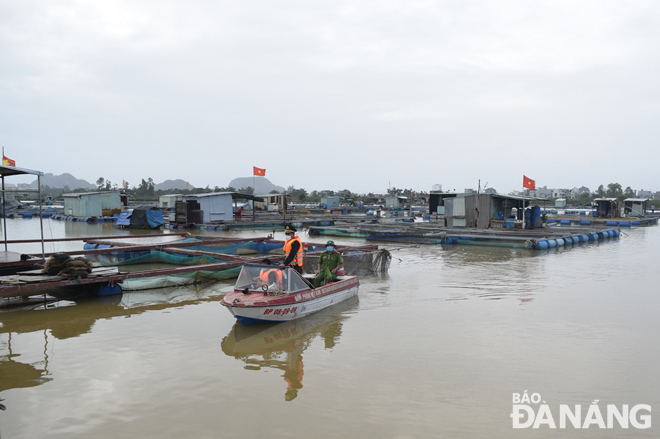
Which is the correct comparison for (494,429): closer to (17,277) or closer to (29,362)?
(29,362)

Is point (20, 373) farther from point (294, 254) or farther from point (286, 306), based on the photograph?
point (294, 254)

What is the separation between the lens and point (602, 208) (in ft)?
176

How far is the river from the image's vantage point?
19.9 feet

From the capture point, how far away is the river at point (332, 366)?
19.9 feet

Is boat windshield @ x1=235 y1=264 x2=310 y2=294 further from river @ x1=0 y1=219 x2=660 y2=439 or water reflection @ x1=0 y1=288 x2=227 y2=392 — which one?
water reflection @ x1=0 y1=288 x2=227 y2=392

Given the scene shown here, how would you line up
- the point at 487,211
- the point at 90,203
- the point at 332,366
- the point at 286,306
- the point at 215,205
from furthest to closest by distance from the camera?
the point at 90,203
the point at 215,205
the point at 487,211
the point at 286,306
the point at 332,366

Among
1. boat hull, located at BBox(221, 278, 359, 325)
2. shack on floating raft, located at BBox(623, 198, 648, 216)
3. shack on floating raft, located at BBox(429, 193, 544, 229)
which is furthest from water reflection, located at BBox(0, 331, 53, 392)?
shack on floating raft, located at BBox(623, 198, 648, 216)

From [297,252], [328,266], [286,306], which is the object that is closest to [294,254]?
[297,252]

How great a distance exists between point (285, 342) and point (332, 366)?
1633 millimetres

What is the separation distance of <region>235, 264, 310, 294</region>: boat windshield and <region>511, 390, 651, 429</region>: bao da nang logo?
535 cm

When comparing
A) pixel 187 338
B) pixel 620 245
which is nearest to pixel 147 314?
pixel 187 338

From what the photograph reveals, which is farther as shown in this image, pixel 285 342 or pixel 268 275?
pixel 268 275

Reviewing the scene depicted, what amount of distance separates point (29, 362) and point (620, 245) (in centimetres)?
3259

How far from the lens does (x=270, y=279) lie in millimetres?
10500
